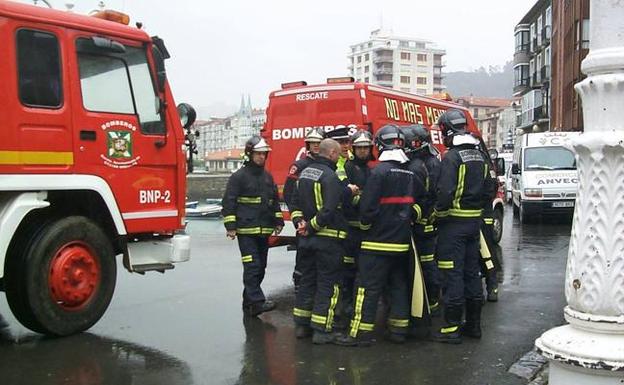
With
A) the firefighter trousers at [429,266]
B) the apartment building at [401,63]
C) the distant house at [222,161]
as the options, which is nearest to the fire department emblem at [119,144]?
the firefighter trousers at [429,266]

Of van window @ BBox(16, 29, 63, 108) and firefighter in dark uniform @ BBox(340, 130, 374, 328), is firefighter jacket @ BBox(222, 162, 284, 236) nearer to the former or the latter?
firefighter in dark uniform @ BBox(340, 130, 374, 328)

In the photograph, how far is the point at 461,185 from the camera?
5656mm

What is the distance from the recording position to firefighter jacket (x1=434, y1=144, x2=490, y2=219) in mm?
5633

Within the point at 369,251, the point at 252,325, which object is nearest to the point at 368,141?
the point at 369,251

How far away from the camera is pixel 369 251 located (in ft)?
18.3

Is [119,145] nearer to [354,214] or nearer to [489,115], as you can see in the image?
[354,214]

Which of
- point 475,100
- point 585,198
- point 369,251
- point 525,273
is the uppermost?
point 475,100

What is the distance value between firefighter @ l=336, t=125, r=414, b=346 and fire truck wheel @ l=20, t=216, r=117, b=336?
2.19 metres

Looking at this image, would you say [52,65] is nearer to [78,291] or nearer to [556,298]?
[78,291]

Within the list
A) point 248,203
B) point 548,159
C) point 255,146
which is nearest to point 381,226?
point 248,203

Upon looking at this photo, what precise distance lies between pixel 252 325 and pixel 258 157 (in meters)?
1.73

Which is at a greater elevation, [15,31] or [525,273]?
[15,31]

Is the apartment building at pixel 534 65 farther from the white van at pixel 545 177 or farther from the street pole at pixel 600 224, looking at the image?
the street pole at pixel 600 224

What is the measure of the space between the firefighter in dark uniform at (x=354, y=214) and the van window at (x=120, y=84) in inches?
74.7
